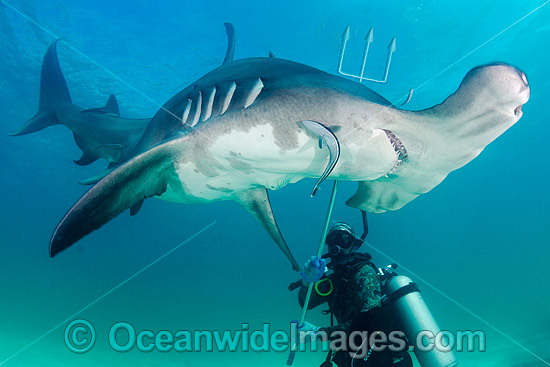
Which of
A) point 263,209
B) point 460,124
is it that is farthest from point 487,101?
point 263,209

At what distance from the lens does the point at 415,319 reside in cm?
370

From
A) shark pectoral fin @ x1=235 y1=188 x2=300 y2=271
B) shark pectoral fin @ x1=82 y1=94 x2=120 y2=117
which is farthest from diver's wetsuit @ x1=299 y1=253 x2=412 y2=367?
shark pectoral fin @ x1=82 y1=94 x2=120 y2=117

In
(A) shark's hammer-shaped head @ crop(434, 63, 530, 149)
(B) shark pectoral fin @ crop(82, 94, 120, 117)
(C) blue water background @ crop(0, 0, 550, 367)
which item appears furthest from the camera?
(C) blue water background @ crop(0, 0, 550, 367)

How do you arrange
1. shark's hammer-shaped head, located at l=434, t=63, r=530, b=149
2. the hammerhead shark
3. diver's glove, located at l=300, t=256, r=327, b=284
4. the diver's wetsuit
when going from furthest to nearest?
the hammerhead shark
diver's glove, located at l=300, t=256, r=327, b=284
the diver's wetsuit
shark's hammer-shaped head, located at l=434, t=63, r=530, b=149

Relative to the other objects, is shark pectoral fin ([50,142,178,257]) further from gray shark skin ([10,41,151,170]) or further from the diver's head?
the diver's head

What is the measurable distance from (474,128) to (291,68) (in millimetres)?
1451

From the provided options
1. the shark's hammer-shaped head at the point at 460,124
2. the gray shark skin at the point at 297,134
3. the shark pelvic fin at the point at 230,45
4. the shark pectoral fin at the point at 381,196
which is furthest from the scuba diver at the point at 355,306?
the shark pelvic fin at the point at 230,45

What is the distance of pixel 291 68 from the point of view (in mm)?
2486

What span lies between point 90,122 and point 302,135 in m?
4.79

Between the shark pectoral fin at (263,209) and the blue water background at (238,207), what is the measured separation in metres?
12.9

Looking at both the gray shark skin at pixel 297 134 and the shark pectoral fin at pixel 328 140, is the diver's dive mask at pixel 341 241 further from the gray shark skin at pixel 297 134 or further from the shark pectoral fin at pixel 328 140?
the shark pectoral fin at pixel 328 140

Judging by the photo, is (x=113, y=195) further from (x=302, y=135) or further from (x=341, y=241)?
(x=341, y=241)

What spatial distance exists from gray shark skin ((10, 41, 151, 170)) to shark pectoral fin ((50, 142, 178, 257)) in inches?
60.3

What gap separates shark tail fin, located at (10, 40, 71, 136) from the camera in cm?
611
